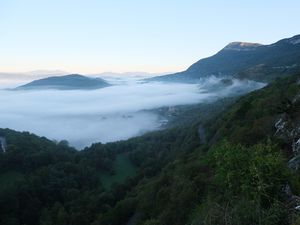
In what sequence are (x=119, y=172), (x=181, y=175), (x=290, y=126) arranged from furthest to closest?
(x=119, y=172) < (x=181, y=175) < (x=290, y=126)

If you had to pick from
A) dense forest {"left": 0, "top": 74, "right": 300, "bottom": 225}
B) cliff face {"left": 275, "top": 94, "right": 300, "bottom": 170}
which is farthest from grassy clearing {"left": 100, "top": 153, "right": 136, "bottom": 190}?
cliff face {"left": 275, "top": 94, "right": 300, "bottom": 170}

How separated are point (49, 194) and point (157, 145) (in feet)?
155

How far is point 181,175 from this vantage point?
1651 inches

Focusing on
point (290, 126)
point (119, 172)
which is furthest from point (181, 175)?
point (119, 172)

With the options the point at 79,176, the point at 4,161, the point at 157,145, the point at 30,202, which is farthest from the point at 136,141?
the point at 30,202

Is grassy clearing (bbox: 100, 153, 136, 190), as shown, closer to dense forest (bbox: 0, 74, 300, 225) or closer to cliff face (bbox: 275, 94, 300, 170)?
dense forest (bbox: 0, 74, 300, 225)

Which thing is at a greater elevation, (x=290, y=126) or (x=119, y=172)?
(x=290, y=126)

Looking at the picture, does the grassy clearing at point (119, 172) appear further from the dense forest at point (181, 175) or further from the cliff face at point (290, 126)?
the cliff face at point (290, 126)

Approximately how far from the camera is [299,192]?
53.4 feet

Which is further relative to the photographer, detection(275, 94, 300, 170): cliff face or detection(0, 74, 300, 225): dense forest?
detection(275, 94, 300, 170): cliff face

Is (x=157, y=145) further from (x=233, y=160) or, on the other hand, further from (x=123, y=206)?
(x=233, y=160)

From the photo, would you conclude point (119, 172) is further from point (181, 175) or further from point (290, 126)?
point (290, 126)

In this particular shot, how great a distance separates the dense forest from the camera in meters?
16.0

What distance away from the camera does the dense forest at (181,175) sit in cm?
1600
